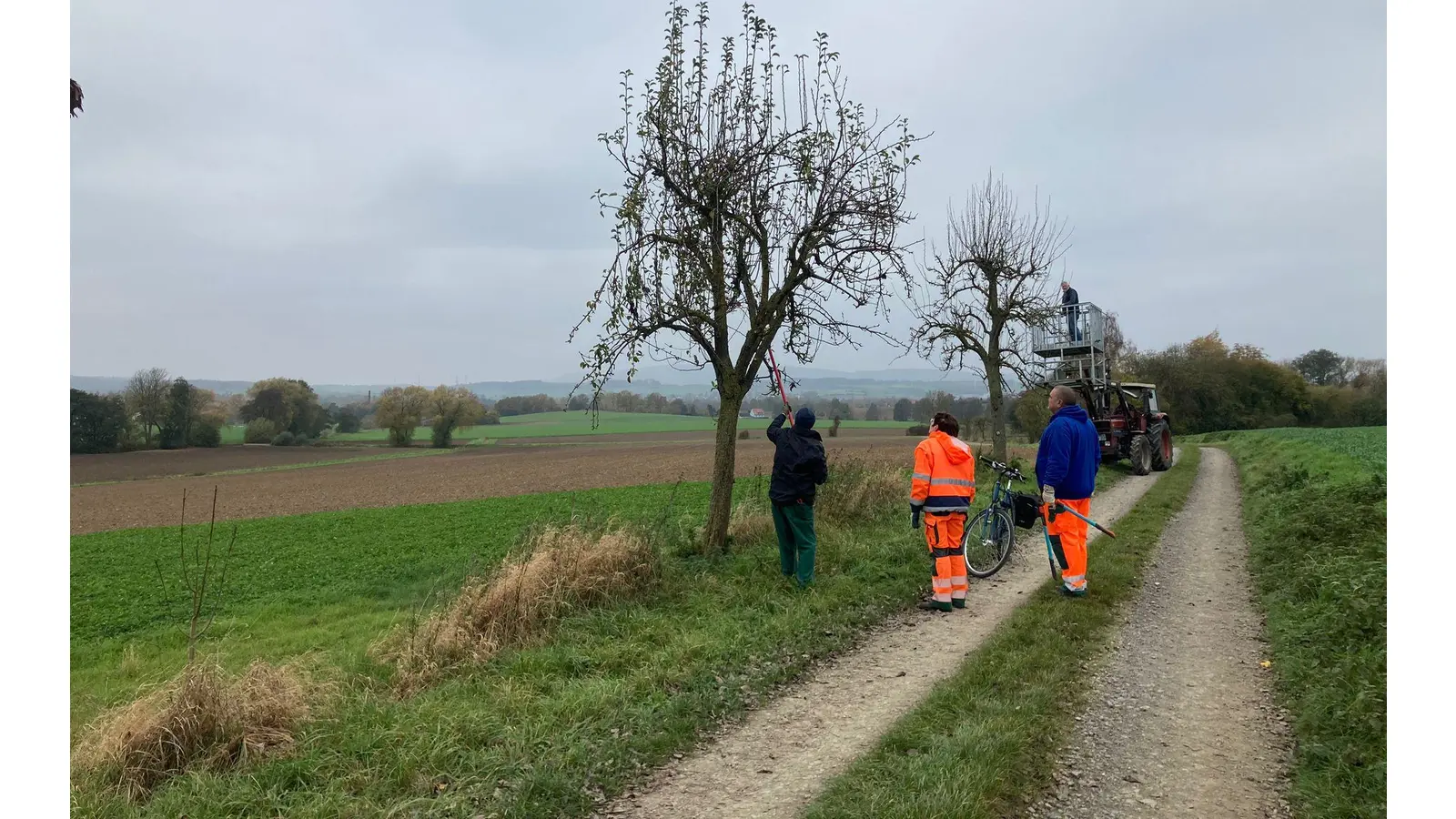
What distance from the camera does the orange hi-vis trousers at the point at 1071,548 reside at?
7.43 metres

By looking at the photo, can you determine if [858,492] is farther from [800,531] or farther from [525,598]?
[525,598]

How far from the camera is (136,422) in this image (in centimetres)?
5456

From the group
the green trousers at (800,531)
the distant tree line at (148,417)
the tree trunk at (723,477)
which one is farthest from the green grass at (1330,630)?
the distant tree line at (148,417)

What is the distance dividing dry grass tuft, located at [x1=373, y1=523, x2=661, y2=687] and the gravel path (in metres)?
4.46

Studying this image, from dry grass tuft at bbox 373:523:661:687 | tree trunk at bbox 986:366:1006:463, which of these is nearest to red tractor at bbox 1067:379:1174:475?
tree trunk at bbox 986:366:1006:463

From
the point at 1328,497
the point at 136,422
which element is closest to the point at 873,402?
the point at 1328,497

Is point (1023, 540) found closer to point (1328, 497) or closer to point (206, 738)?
point (1328, 497)

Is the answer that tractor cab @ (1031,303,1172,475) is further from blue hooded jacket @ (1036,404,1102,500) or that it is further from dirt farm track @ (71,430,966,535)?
blue hooded jacket @ (1036,404,1102,500)

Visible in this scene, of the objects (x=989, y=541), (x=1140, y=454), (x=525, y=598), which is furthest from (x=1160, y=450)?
(x=525, y=598)

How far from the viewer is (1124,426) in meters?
19.9

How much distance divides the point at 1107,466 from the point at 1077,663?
55.9 ft

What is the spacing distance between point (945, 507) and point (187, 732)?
6.23 meters

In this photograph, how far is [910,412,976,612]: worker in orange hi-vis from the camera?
292 inches

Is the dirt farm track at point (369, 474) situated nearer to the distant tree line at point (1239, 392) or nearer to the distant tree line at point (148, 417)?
the distant tree line at point (148, 417)
